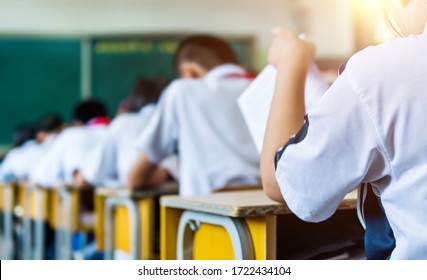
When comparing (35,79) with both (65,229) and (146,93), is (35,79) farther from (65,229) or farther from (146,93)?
(146,93)

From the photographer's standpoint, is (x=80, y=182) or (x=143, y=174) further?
(x=80, y=182)

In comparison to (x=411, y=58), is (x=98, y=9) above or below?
above

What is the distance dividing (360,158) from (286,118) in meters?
0.24

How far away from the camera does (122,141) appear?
129 inches

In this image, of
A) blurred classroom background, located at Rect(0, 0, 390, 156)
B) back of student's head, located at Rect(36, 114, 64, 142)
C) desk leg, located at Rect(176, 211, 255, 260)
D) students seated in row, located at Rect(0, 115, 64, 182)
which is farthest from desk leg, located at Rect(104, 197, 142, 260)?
blurred classroom background, located at Rect(0, 0, 390, 156)

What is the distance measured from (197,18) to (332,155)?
570 centimetres

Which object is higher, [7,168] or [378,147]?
[378,147]

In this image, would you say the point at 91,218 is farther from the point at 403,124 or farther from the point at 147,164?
the point at 403,124

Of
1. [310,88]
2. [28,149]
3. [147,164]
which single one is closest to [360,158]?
[310,88]

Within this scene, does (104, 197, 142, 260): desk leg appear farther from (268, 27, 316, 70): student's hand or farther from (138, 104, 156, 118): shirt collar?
(268, 27, 316, 70): student's hand

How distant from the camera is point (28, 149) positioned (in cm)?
540

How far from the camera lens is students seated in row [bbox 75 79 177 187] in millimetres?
3230

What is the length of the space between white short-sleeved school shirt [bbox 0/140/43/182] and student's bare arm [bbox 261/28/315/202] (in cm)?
401

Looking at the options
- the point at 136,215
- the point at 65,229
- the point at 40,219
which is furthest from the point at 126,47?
the point at 136,215
